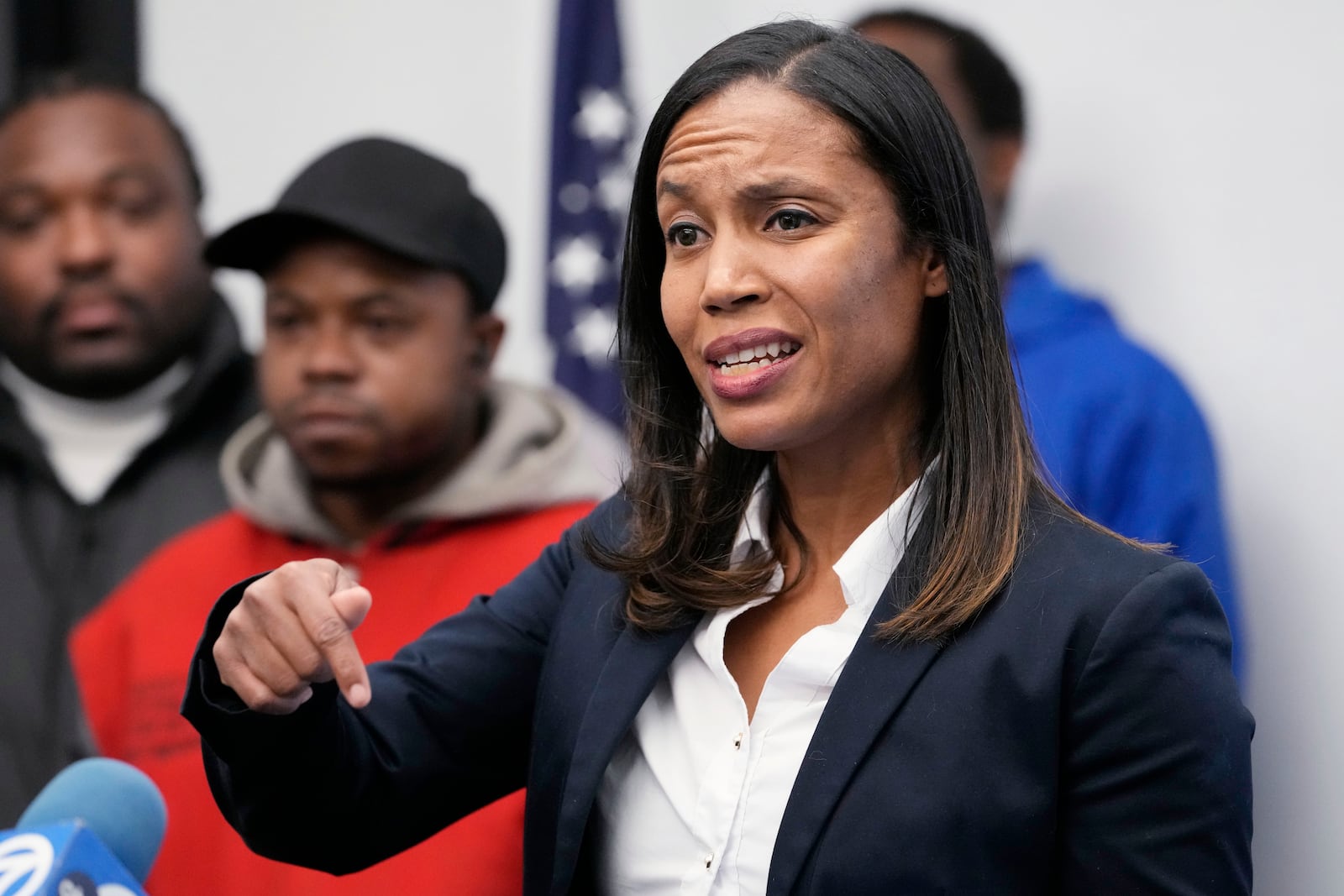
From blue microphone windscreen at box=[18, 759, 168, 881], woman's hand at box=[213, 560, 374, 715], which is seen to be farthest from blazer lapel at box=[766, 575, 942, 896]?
blue microphone windscreen at box=[18, 759, 168, 881]

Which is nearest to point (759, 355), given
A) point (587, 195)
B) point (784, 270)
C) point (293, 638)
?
point (784, 270)

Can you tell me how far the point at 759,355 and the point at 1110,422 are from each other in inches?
60.7

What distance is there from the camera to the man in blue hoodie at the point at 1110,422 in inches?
115

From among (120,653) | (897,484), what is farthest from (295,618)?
(120,653)

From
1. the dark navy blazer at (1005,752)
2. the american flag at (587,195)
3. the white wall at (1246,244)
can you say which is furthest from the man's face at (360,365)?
the american flag at (587,195)

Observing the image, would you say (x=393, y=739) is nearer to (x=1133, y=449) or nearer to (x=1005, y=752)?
(x=1005, y=752)

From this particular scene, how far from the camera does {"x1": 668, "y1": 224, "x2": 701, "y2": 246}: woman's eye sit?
1.65m

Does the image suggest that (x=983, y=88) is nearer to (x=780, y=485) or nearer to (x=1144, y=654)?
(x=780, y=485)

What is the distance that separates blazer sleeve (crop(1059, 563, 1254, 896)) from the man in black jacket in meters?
2.08

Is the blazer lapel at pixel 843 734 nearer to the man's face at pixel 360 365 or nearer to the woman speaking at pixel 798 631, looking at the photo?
the woman speaking at pixel 798 631

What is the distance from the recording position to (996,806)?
4.62ft

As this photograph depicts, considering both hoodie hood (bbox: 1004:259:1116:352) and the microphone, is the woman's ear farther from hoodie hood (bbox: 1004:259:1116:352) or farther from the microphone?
hoodie hood (bbox: 1004:259:1116:352)

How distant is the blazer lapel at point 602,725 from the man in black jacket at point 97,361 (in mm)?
1632

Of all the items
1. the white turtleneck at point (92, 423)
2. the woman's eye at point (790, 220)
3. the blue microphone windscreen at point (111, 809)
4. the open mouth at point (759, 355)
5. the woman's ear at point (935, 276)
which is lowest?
the white turtleneck at point (92, 423)
